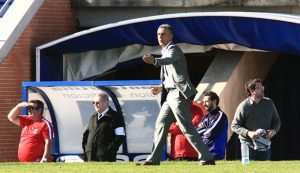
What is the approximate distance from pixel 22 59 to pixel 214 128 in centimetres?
575

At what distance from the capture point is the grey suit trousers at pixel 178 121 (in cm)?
1442

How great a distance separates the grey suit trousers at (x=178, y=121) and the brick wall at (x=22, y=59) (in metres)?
7.19

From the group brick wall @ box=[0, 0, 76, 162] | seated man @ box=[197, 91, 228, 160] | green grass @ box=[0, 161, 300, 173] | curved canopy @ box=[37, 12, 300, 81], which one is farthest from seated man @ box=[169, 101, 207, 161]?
brick wall @ box=[0, 0, 76, 162]

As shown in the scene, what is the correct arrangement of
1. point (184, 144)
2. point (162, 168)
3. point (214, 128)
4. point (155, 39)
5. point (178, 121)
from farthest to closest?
1. point (155, 39)
2. point (184, 144)
3. point (214, 128)
4. point (178, 121)
5. point (162, 168)

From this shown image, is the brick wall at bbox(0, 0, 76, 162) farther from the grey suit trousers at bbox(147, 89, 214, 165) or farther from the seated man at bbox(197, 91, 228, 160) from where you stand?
the grey suit trousers at bbox(147, 89, 214, 165)

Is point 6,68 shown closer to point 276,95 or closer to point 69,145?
point 69,145

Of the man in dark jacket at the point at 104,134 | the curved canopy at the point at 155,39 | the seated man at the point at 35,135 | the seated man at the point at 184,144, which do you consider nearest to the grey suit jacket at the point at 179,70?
the man in dark jacket at the point at 104,134

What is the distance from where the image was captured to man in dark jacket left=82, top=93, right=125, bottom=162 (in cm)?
1697

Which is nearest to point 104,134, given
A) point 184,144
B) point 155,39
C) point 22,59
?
point 184,144

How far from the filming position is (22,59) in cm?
2189

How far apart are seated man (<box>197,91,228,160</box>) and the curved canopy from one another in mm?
2819

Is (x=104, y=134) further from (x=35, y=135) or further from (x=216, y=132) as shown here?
(x=216, y=132)

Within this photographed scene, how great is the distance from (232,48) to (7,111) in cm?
416

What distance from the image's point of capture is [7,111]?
21391 millimetres
